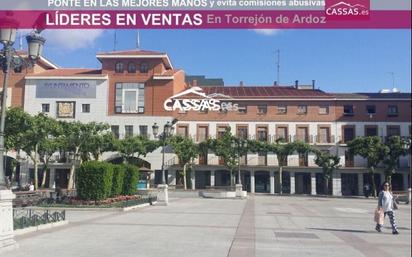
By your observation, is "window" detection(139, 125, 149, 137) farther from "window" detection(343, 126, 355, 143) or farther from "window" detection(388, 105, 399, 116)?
"window" detection(388, 105, 399, 116)

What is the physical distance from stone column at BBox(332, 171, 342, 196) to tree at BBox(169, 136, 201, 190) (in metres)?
14.6

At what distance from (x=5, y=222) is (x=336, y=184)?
147 feet

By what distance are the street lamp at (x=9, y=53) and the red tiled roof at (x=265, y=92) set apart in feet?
139

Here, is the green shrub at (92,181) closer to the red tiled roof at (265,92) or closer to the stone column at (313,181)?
the red tiled roof at (265,92)

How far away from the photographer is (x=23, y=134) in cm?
3022

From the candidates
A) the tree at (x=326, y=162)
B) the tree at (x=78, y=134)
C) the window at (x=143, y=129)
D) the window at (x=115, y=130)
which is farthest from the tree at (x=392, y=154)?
the window at (x=115, y=130)

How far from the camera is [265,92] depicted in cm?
5334

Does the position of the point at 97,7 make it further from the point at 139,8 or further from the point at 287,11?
the point at 287,11

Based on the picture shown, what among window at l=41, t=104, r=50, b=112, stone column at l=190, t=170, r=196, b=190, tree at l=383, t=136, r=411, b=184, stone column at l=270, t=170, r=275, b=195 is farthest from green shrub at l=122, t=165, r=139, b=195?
stone column at l=270, t=170, r=275, b=195

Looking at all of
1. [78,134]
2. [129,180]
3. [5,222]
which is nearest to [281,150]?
[78,134]

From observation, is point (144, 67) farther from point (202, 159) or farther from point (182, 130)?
point (202, 159)

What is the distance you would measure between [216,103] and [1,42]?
4211 centimetres

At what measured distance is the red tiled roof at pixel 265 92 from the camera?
5112 cm

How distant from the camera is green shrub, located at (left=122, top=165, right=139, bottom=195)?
986 inches
